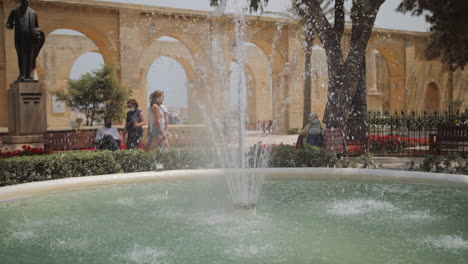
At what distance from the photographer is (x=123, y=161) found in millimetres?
6797

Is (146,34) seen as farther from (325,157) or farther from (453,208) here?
(453,208)

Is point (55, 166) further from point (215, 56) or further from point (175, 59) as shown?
point (175, 59)

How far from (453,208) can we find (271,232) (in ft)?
6.68

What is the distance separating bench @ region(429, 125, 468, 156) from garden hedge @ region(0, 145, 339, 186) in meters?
3.64

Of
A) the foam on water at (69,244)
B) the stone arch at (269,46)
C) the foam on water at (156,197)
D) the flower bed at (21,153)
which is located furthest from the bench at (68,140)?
the stone arch at (269,46)

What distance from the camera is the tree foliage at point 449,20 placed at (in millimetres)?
11062

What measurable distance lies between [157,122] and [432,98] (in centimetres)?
2578

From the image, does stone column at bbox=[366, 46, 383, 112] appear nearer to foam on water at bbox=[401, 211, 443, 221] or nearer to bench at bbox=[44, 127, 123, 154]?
bench at bbox=[44, 127, 123, 154]

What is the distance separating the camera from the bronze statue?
8.15 meters

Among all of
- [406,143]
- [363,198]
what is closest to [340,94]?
[406,143]

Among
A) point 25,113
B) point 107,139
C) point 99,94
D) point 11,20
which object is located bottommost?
point 107,139

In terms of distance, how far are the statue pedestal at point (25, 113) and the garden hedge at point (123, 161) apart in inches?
82.5

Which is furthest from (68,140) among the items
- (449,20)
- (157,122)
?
(449,20)

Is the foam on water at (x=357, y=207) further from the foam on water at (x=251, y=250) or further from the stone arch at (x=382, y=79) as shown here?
the stone arch at (x=382, y=79)
